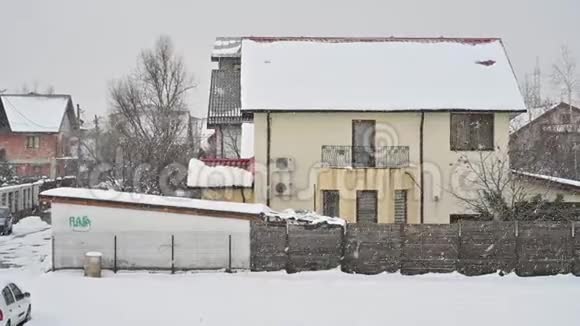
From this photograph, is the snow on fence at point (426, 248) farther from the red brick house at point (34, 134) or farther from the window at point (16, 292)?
the red brick house at point (34, 134)

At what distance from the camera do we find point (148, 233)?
2177cm

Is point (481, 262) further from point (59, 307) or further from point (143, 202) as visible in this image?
point (59, 307)

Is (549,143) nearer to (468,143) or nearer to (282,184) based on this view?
(468,143)

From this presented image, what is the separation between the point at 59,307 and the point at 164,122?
31.0m

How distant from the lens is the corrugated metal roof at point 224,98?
36500mm

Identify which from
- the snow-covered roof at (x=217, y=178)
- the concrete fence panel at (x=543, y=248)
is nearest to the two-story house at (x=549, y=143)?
the concrete fence panel at (x=543, y=248)

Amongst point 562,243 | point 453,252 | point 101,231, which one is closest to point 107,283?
point 101,231

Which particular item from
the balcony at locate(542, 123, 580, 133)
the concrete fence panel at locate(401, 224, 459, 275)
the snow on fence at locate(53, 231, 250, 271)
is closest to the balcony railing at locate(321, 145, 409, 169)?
the concrete fence panel at locate(401, 224, 459, 275)

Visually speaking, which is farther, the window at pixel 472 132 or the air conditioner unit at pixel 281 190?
the window at pixel 472 132

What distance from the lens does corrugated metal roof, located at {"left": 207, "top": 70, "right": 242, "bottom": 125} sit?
36500 millimetres

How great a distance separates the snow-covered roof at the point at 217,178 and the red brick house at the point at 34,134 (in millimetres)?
37726

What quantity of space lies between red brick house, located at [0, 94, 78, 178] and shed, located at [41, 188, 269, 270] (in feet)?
135

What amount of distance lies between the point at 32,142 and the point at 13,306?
52239 mm

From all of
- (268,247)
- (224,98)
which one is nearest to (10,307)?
(268,247)
